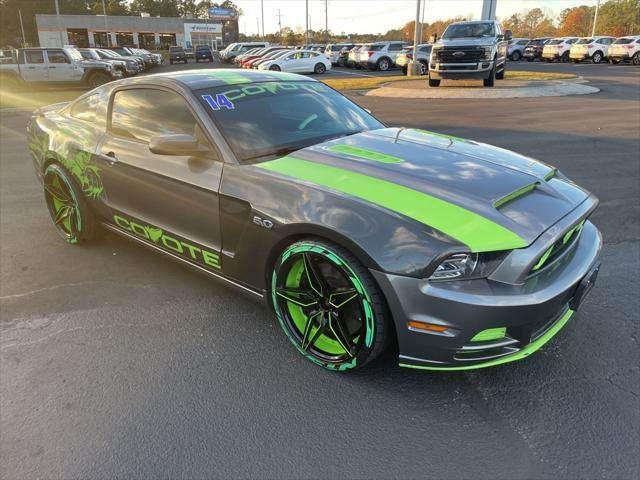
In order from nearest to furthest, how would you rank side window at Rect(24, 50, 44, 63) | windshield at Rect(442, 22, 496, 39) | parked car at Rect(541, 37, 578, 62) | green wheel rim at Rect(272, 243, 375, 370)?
green wheel rim at Rect(272, 243, 375, 370) → windshield at Rect(442, 22, 496, 39) → side window at Rect(24, 50, 44, 63) → parked car at Rect(541, 37, 578, 62)

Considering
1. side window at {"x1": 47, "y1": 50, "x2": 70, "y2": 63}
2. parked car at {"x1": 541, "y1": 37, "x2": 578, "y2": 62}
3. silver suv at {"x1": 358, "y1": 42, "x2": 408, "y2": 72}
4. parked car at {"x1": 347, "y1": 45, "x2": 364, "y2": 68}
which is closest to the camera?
side window at {"x1": 47, "y1": 50, "x2": 70, "y2": 63}

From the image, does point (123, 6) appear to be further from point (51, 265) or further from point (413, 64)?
point (51, 265)

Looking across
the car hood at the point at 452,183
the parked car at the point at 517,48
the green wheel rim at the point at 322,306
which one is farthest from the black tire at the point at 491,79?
the parked car at the point at 517,48

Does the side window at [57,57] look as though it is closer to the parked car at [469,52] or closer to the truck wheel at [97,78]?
the truck wheel at [97,78]

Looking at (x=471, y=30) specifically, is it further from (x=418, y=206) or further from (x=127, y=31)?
(x=127, y=31)

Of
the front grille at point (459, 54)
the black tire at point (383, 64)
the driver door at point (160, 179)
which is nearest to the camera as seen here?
the driver door at point (160, 179)

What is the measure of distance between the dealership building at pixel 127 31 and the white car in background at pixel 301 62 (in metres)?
48.7

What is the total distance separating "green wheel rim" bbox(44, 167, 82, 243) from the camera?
4348mm

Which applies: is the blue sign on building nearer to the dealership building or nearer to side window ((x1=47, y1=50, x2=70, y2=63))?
the dealership building

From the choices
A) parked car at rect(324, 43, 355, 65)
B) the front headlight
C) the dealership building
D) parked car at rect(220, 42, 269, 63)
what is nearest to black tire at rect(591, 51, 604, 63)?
parked car at rect(324, 43, 355, 65)

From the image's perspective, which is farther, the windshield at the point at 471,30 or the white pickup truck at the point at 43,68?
the white pickup truck at the point at 43,68

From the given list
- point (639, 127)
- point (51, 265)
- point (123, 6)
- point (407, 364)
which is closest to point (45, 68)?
point (51, 265)

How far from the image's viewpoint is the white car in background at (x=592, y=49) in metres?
35.7

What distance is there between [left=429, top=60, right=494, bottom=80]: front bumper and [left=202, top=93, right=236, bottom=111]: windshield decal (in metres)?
15.4
